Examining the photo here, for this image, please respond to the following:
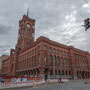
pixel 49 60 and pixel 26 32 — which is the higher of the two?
pixel 26 32

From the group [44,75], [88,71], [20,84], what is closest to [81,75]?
[88,71]

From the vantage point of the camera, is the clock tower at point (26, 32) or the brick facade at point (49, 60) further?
the clock tower at point (26, 32)

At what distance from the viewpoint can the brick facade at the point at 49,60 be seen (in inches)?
1724

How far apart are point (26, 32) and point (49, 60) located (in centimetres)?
3954

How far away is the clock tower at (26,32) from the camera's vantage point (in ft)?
244

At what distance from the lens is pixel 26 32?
7825 cm

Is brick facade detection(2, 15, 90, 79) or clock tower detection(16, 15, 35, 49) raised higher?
clock tower detection(16, 15, 35, 49)

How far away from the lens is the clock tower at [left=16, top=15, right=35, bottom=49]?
7439 cm

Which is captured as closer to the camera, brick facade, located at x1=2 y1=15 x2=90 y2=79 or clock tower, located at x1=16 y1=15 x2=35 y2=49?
brick facade, located at x1=2 y1=15 x2=90 y2=79

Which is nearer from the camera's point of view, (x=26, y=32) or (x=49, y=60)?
(x=49, y=60)

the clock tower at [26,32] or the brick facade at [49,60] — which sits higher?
the clock tower at [26,32]

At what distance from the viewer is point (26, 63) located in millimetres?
55281

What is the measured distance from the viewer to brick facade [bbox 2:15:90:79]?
43.8 metres

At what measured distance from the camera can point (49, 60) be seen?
4644cm
